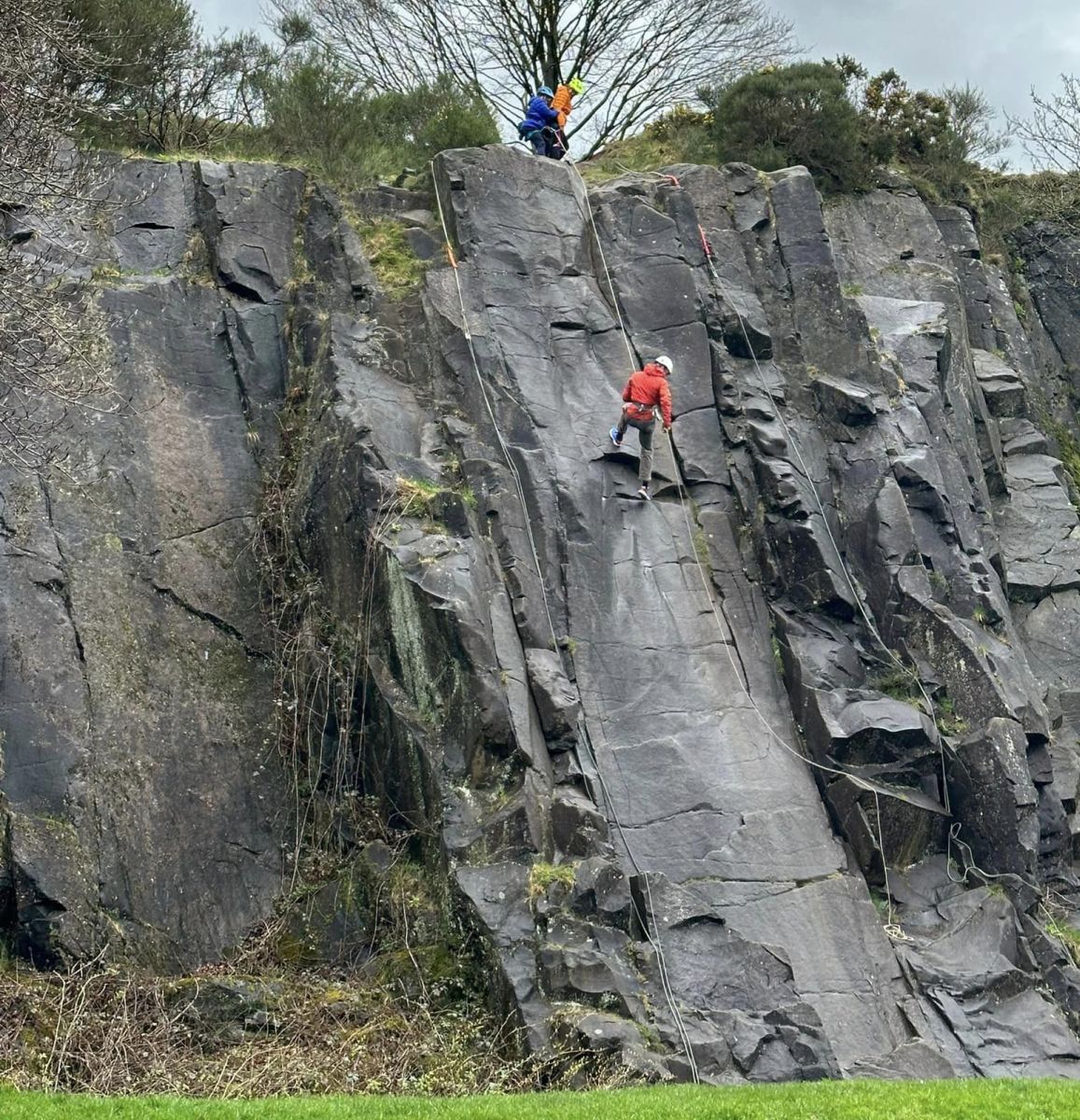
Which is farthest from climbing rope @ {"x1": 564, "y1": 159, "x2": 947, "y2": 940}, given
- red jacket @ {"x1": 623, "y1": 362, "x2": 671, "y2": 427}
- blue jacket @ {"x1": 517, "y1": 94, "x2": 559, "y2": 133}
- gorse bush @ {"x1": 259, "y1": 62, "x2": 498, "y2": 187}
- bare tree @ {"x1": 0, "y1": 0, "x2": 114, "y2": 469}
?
bare tree @ {"x1": 0, "y1": 0, "x2": 114, "y2": 469}

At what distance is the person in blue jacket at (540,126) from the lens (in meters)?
21.2

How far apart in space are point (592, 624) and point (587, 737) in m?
1.46

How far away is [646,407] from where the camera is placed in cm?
1798

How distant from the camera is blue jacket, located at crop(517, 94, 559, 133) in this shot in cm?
2123

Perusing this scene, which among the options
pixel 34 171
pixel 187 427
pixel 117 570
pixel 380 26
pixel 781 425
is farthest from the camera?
pixel 380 26

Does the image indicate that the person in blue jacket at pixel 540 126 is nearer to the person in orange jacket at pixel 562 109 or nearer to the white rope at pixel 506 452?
the person in orange jacket at pixel 562 109

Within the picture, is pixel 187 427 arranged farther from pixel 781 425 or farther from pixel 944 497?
pixel 944 497

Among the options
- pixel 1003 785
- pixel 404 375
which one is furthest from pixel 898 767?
pixel 404 375

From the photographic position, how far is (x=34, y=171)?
12.9 metres

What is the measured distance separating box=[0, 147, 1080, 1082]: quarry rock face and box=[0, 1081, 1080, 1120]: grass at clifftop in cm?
149

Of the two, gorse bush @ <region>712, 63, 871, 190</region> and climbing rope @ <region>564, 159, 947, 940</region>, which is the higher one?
gorse bush @ <region>712, 63, 871, 190</region>

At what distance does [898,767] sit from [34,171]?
10.5 metres

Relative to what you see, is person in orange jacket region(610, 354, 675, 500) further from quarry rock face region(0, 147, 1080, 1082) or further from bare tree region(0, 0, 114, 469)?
bare tree region(0, 0, 114, 469)

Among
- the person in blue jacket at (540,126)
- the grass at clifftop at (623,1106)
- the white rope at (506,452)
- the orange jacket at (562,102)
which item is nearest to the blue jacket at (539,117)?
the person in blue jacket at (540,126)
